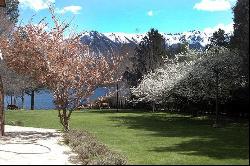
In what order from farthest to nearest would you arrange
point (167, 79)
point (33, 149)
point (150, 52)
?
point (150, 52), point (167, 79), point (33, 149)

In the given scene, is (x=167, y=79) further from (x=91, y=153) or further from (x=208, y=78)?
(x=91, y=153)

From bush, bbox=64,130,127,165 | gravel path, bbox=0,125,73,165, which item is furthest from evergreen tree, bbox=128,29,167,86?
bush, bbox=64,130,127,165

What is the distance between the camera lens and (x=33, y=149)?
57.3 feet

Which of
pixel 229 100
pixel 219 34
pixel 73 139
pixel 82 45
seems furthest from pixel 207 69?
pixel 219 34

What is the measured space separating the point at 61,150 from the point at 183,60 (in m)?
28.6

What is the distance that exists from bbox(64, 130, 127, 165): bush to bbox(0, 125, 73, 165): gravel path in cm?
37

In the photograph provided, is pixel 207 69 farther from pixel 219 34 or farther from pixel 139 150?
pixel 219 34

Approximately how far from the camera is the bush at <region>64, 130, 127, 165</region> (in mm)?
12914

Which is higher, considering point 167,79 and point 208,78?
point 167,79

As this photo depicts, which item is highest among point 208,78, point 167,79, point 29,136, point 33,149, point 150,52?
point 150,52

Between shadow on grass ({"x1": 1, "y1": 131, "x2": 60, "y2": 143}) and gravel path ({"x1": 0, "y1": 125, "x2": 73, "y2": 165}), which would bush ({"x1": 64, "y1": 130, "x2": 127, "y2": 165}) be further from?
shadow on grass ({"x1": 1, "y1": 131, "x2": 60, "y2": 143})

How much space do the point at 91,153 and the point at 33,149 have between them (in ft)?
11.2

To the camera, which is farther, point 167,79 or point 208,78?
point 167,79

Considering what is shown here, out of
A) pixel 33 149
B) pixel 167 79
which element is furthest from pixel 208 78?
pixel 33 149
